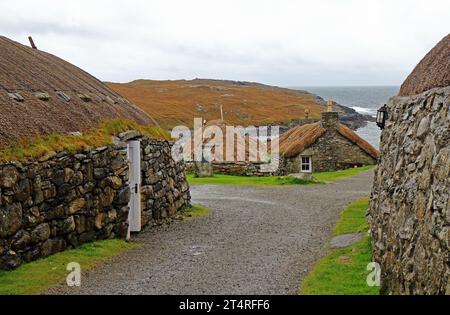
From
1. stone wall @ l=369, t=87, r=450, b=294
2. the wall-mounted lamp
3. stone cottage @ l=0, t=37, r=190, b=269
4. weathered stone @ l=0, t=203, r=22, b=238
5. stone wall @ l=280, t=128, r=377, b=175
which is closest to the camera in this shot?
stone wall @ l=369, t=87, r=450, b=294

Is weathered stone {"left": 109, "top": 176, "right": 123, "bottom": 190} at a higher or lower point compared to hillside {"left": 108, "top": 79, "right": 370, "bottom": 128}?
lower

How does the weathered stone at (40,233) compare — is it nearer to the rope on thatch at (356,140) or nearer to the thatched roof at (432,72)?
the thatched roof at (432,72)

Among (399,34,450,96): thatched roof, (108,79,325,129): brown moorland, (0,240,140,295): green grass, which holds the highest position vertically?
(108,79,325,129): brown moorland

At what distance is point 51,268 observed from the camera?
402 inches

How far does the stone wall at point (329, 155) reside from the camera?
111ft

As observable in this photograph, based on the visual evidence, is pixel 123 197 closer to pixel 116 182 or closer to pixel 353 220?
pixel 116 182

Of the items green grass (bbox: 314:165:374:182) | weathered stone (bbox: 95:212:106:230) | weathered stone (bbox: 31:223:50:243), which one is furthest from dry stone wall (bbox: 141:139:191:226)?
green grass (bbox: 314:165:374:182)

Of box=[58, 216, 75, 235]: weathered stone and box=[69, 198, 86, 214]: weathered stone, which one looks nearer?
box=[58, 216, 75, 235]: weathered stone

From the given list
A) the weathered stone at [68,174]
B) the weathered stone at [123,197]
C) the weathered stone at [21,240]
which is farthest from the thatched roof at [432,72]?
the weathered stone at [21,240]

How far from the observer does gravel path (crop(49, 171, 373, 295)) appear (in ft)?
31.1

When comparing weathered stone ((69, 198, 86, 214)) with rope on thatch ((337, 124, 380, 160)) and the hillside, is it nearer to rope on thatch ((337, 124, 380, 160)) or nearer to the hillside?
rope on thatch ((337, 124, 380, 160))

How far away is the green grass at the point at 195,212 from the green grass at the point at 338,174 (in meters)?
10.7

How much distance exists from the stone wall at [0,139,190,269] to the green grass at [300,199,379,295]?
197 inches

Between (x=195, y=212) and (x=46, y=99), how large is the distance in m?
6.41
